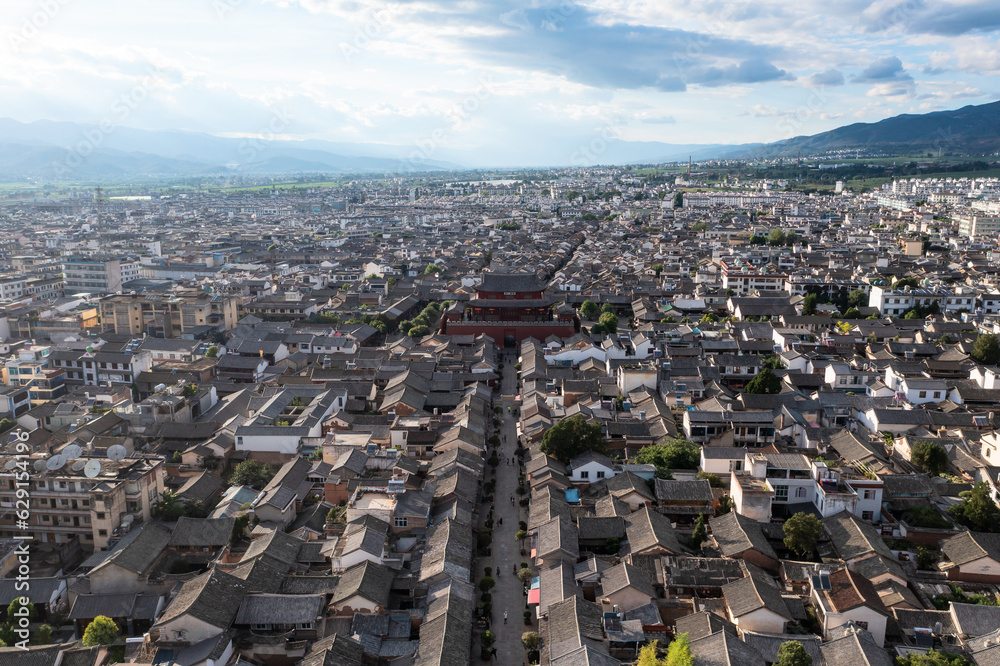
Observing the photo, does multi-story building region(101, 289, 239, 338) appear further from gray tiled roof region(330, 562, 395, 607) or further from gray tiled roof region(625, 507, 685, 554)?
gray tiled roof region(625, 507, 685, 554)

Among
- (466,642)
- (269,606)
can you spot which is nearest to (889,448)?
(466,642)

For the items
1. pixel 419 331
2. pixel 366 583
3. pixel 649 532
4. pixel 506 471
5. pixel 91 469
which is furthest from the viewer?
pixel 419 331

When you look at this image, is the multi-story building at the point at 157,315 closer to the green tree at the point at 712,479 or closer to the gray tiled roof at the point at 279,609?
the gray tiled roof at the point at 279,609

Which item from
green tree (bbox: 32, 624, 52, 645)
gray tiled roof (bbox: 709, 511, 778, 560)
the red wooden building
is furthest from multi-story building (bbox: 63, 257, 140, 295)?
gray tiled roof (bbox: 709, 511, 778, 560)

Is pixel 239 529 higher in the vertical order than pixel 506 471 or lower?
higher

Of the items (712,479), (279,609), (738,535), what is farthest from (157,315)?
(738,535)

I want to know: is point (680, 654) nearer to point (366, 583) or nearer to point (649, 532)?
point (649, 532)
